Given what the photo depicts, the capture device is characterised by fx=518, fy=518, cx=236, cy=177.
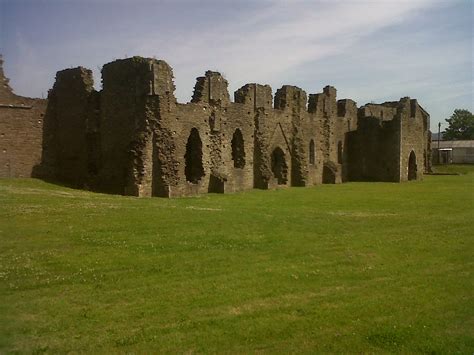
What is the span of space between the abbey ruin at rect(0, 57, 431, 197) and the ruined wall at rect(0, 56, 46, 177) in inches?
1.9

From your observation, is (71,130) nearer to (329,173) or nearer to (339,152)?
(329,173)

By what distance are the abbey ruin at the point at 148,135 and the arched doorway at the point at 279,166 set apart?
72 mm

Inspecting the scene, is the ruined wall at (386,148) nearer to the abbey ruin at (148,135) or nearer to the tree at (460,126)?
the abbey ruin at (148,135)

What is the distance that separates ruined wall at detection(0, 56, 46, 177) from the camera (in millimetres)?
25484

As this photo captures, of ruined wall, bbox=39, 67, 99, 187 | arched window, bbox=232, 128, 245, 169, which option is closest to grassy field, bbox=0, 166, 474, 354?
ruined wall, bbox=39, 67, 99, 187

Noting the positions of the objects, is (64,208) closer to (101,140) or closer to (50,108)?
(101,140)

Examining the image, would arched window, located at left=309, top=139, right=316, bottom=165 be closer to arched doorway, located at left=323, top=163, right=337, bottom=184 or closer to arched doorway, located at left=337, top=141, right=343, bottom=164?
arched doorway, located at left=323, top=163, right=337, bottom=184

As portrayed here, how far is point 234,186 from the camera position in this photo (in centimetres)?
2936

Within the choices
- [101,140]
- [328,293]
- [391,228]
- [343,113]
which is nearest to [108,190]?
[101,140]

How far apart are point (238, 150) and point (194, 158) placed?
4745 mm

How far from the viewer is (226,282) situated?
972cm

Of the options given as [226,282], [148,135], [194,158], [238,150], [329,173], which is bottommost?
[226,282]

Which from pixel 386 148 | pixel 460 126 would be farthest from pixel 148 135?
pixel 460 126

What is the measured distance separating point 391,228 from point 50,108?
772 inches
